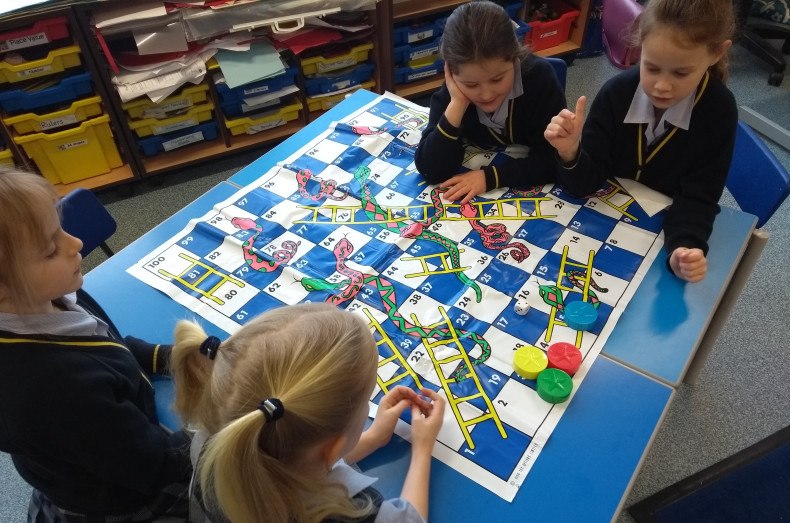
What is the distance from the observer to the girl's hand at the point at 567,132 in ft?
3.70

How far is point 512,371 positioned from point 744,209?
78 cm

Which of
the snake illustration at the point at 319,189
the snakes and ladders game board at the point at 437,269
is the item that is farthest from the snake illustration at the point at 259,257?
the snake illustration at the point at 319,189

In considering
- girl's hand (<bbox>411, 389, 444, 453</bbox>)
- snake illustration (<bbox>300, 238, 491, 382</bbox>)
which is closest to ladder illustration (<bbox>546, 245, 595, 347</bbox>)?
snake illustration (<bbox>300, 238, 491, 382</bbox>)

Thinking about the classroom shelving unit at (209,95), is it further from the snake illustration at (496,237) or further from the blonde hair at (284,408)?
the blonde hair at (284,408)

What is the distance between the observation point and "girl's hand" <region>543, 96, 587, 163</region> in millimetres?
1129

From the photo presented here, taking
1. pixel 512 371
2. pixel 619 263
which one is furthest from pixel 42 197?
pixel 619 263

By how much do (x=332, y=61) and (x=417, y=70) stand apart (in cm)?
45

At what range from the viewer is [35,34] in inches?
69.7

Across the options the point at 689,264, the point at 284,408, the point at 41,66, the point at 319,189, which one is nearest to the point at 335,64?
the point at 41,66

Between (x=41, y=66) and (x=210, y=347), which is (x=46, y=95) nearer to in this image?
(x=41, y=66)

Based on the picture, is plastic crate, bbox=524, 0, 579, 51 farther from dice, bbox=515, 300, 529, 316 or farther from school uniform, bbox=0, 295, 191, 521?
school uniform, bbox=0, 295, 191, 521

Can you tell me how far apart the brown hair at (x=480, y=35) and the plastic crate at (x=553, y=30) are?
1643 millimetres

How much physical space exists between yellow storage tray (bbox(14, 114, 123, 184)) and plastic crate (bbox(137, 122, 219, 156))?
4.8 inches

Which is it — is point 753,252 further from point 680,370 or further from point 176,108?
point 176,108
